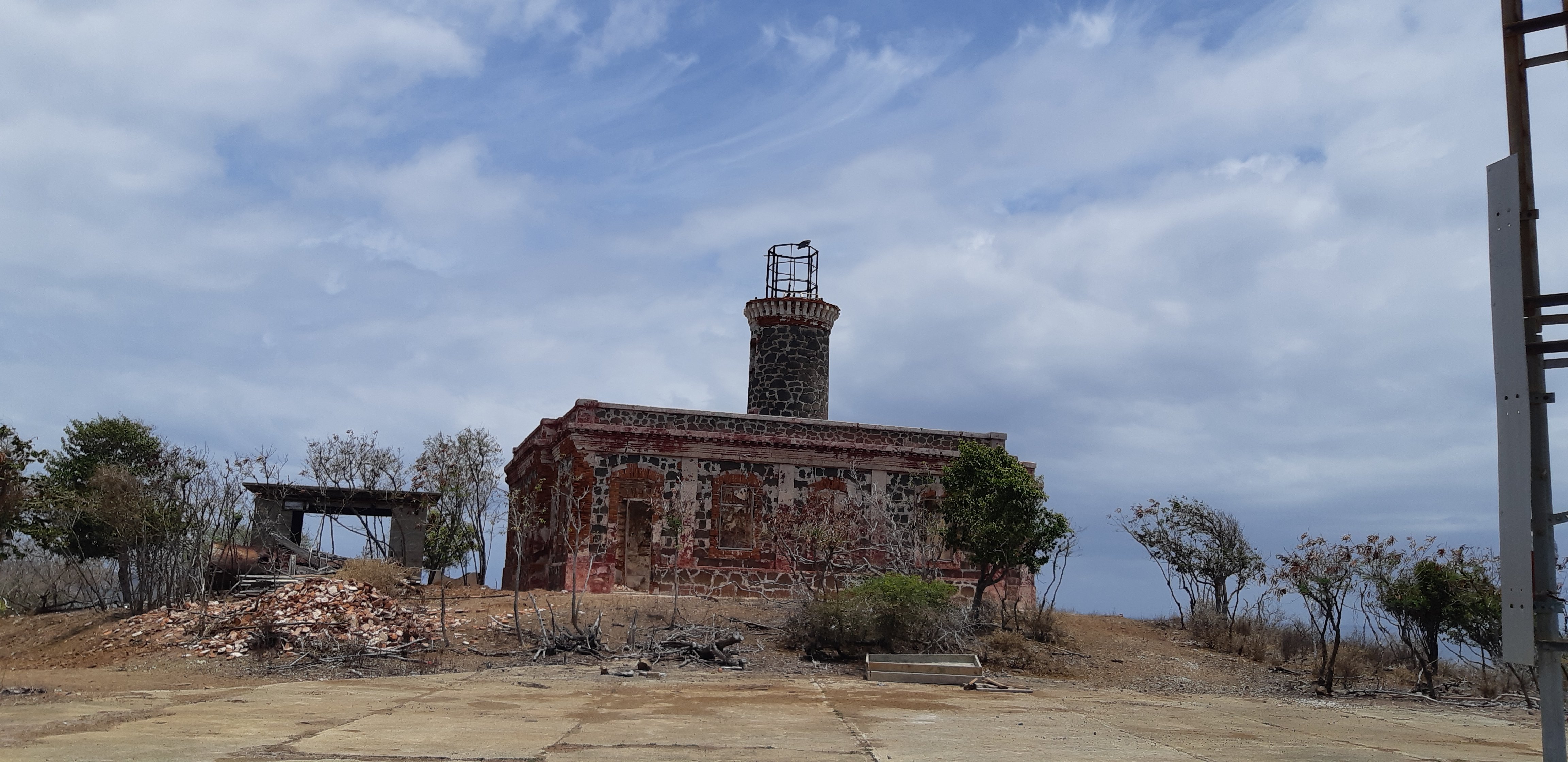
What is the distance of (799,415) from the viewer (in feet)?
90.5

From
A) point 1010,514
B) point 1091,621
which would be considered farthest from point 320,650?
point 1091,621

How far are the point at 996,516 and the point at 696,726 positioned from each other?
1317 centimetres

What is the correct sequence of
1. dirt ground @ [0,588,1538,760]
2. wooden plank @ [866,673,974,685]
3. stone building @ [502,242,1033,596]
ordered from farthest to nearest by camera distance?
stone building @ [502,242,1033,596]
wooden plank @ [866,673,974,685]
dirt ground @ [0,588,1538,760]

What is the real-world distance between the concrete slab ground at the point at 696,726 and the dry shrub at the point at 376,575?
7713 millimetres

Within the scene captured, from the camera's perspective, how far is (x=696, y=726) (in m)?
9.09

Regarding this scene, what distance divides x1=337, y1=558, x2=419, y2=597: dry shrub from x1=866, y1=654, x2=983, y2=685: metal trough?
936cm

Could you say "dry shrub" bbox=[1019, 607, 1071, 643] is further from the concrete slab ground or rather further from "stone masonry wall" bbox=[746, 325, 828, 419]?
"stone masonry wall" bbox=[746, 325, 828, 419]

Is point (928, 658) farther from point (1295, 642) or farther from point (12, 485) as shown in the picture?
point (12, 485)

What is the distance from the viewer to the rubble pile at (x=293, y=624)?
16703mm

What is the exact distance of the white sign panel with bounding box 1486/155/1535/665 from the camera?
5.32 meters

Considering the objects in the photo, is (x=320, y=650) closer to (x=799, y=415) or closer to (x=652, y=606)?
(x=652, y=606)

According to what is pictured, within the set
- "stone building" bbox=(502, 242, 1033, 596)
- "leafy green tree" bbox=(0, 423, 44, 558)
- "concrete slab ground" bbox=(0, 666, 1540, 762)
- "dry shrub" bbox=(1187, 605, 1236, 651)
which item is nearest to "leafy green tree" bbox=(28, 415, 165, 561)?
"leafy green tree" bbox=(0, 423, 44, 558)

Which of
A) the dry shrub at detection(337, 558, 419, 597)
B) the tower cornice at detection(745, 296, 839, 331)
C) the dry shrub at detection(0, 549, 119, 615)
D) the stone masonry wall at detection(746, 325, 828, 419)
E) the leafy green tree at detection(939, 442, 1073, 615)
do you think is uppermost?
the tower cornice at detection(745, 296, 839, 331)

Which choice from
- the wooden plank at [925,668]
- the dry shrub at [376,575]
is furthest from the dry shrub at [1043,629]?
the dry shrub at [376,575]
